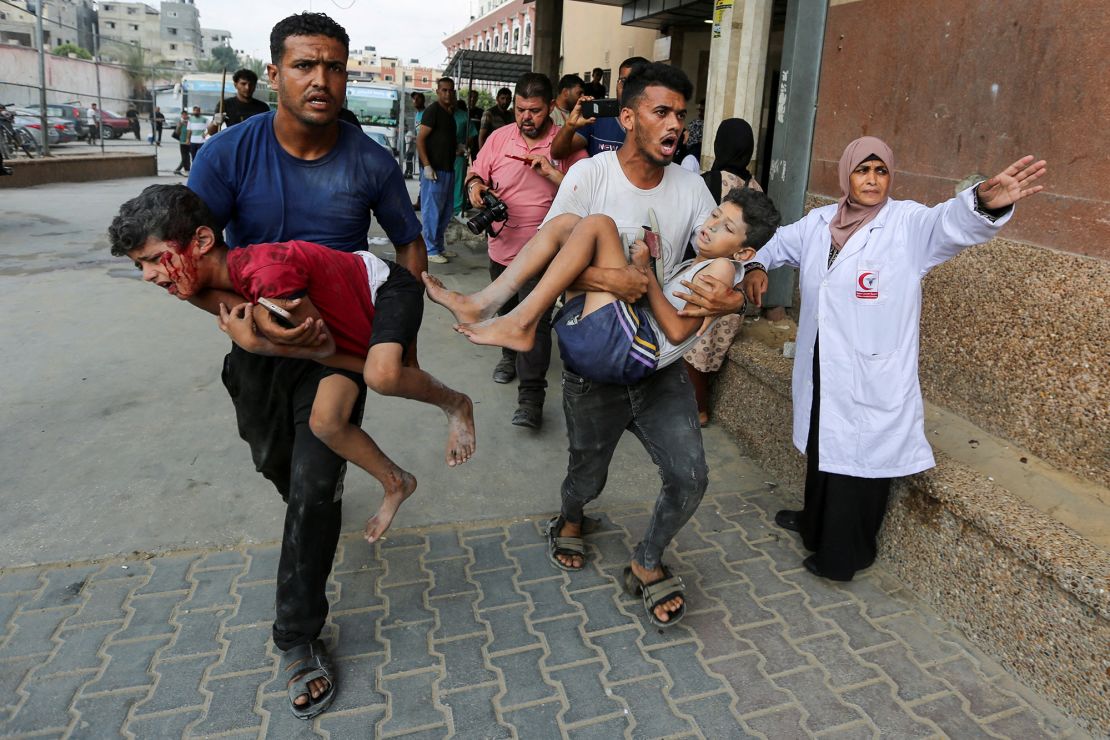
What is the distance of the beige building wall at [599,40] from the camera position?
15680 mm

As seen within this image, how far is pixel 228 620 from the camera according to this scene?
2.90 metres

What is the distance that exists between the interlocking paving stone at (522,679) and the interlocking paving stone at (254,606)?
2.90 feet

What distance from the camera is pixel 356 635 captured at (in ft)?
9.36

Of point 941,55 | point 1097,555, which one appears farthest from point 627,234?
point 941,55

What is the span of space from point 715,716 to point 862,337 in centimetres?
149

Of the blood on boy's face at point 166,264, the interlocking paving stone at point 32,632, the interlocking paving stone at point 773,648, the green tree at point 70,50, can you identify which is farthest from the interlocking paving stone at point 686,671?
the green tree at point 70,50

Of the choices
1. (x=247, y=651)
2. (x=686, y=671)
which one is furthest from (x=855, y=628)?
(x=247, y=651)

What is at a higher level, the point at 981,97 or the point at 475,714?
the point at 981,97

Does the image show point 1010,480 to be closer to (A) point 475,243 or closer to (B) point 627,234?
(B) point 627,234

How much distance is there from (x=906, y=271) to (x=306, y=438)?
2247 mm

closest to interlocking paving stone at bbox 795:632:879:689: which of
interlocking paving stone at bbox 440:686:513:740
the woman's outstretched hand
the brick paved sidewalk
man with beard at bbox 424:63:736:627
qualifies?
the brick paved sidewalk

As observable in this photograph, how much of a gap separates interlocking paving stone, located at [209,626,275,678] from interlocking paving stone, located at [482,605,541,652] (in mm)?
487

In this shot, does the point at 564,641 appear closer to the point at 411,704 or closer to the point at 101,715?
the point at 411,704

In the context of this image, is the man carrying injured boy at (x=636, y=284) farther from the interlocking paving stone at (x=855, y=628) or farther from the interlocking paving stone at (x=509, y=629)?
the interlocking paving stone at (x=855, y=628)
